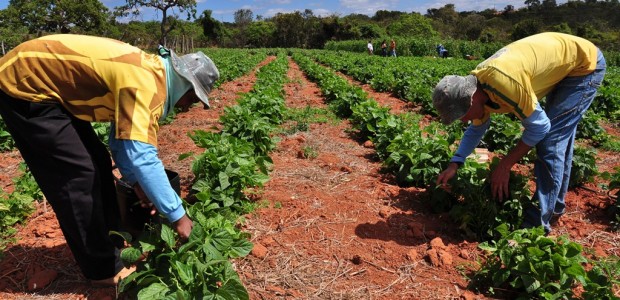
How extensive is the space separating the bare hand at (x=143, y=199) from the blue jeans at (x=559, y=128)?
2.76m

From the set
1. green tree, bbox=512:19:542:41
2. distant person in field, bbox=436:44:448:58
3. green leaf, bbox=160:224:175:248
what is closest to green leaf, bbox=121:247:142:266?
green leaf, bbox=160:224:175:248

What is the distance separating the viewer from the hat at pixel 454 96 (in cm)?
256

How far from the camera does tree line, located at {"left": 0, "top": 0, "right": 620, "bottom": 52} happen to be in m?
41.2

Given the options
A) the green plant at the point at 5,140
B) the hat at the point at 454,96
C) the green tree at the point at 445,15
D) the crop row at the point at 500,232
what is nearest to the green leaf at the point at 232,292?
the crop row at the point at 500,232

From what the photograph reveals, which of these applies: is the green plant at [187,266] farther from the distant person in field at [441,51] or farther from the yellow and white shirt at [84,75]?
the distant person in field at [441,51]

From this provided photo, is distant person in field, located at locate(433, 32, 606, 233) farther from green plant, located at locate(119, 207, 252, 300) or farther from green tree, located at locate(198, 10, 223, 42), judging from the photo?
green tree, located at locate(198, 10, 223, 42)

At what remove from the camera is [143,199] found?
8.15 ft

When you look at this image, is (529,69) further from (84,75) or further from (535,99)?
(84,75)

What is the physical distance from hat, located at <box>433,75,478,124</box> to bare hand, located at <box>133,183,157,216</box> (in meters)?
1.90

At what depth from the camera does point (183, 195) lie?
4.10 meters

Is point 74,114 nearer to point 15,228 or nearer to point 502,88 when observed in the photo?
point 15,228

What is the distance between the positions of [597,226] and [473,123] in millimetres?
1676

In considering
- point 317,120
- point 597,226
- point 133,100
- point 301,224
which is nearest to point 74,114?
point 133,100

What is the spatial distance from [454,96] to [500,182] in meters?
0.85
